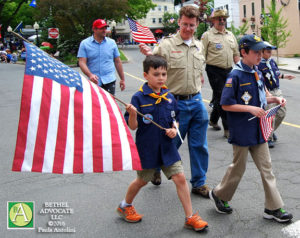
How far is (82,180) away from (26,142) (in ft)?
7.64

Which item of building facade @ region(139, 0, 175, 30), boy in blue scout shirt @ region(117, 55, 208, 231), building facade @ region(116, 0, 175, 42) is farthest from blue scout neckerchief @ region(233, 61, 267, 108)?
building facade @ region(139, 0, 175, 30)

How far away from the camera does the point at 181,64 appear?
4.38 metres

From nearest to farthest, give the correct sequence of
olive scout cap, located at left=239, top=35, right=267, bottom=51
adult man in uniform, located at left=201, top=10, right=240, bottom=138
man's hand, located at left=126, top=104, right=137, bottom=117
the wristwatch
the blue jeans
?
man's hand, located at left=126, top=104, right=137, bottom=117, olive scout cap, located at left=239, top=35, right=267, bottom=51, the blue jeans, adult man in uniform, located at left=201, top=10, right=240, bottom=138, the wristwatch

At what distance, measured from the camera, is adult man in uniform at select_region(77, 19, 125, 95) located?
6223 millimetres

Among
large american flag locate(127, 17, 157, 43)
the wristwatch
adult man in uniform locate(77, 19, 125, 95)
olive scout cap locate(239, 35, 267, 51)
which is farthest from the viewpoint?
the wristwatch

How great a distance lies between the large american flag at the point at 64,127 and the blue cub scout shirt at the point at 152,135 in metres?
0.41

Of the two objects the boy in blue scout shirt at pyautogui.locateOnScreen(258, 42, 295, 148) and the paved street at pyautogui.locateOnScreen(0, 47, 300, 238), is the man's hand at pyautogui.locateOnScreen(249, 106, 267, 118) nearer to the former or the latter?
the paved street at pyautogui.locateOnScreen(0, 47, 300, 238)

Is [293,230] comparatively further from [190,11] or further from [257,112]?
[190,11]

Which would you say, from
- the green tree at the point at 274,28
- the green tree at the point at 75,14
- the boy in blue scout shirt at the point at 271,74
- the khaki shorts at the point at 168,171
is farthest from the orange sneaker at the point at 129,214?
the green tree at the point at 75,14

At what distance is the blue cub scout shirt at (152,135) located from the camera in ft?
11.8

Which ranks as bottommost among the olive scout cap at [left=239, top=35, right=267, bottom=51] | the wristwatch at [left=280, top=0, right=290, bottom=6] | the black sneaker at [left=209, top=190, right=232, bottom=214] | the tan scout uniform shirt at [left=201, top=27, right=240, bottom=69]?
the black sneaker at [left=209, top=190, right=232, bottom=214]

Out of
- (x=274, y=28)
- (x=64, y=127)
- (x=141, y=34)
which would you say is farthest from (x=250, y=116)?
(x=274, y=28)

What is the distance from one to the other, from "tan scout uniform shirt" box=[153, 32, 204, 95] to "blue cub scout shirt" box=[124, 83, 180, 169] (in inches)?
32.0

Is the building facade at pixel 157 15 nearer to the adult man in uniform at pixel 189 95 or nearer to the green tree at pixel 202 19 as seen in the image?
the green tree at pixel 202 19
